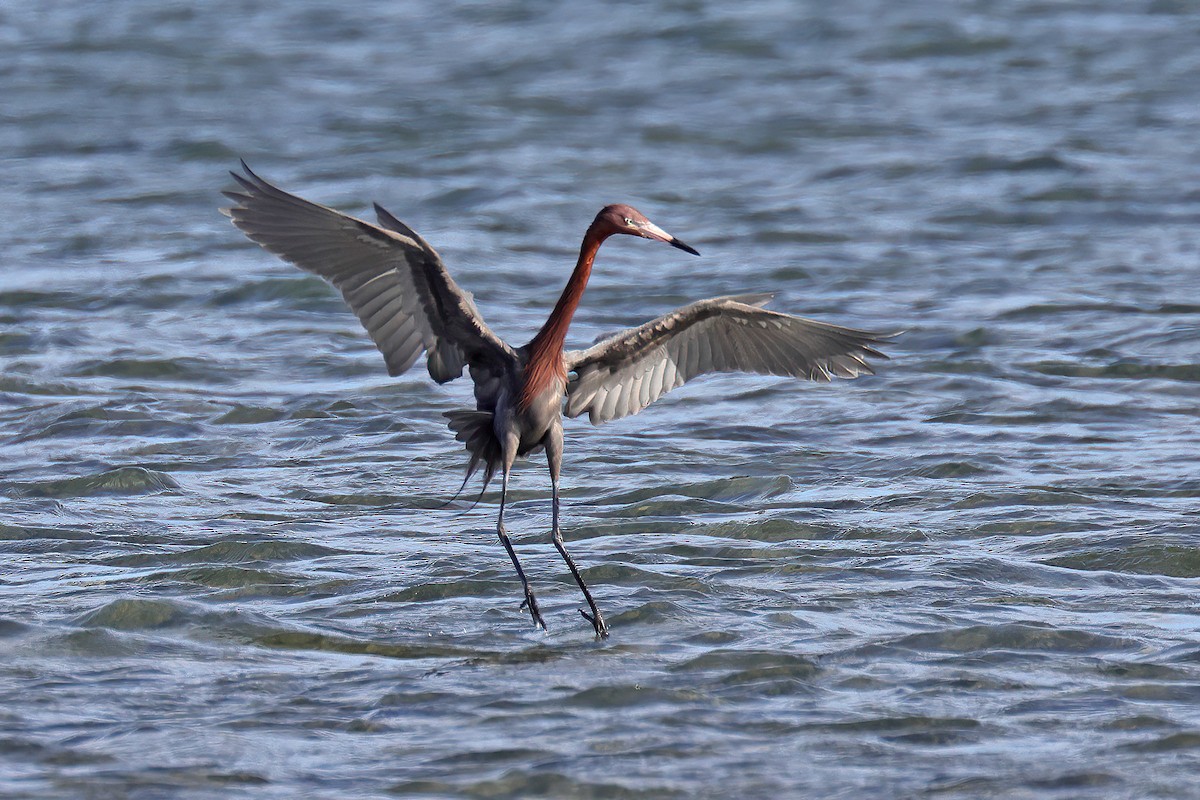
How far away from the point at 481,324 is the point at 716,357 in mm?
1352

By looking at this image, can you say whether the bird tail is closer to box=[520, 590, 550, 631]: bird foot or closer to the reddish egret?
the reddish egret

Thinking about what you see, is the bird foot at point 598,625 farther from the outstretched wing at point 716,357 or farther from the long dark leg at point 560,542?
the outstretched wing at point 716,357

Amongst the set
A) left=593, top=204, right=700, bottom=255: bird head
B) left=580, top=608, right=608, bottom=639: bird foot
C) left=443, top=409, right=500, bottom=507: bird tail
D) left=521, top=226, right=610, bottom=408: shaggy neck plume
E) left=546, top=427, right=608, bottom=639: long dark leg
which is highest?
left=593, top=204, right=700, bottom=255: bird head

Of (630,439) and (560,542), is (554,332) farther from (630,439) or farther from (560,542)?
(630,439)

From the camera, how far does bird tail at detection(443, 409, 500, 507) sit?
298 inches

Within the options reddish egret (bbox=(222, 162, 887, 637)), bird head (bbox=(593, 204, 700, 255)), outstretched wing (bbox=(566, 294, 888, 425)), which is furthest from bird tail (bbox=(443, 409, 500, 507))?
bird head (bbox=(593, 204, 700, 255))

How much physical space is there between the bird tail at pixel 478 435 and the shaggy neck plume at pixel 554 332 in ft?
0.77

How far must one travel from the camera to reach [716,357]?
27.5 ft

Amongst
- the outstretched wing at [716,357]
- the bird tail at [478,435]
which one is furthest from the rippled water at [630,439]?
the outstretched wing at [716,357]

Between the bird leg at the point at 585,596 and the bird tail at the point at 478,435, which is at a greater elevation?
the bird tail at the point at 478,435

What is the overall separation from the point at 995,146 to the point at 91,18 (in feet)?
37.9

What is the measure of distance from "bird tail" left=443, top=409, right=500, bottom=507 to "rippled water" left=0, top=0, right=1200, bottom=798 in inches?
20.6

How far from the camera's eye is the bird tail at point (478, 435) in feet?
24.8

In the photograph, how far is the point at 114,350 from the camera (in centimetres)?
1174
